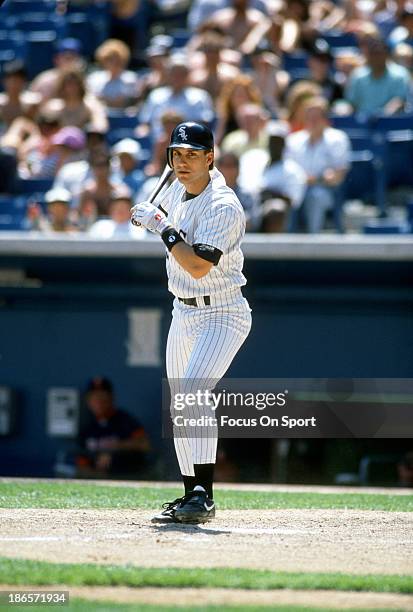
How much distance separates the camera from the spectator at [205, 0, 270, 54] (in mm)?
11328

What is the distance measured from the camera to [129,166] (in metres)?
9.73

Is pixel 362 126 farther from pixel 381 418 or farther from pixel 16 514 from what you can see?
pixel 16 514

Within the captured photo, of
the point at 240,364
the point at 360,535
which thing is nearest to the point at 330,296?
the point at 240,364

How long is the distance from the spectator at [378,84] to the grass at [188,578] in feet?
21.4

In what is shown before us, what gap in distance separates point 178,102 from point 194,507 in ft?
19.3

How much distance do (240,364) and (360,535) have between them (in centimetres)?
423

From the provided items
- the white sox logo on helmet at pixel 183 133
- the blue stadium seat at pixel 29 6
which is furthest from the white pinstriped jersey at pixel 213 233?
the blue stadium seat at pixel 29 6

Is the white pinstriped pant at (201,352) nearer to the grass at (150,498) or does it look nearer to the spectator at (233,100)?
the grass at (150,498)

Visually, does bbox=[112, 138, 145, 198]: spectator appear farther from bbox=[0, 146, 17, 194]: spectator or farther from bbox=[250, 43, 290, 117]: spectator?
bbox=[250, 43, 290, 117]: spectator

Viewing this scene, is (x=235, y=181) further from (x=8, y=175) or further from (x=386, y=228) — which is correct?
(x=8, y=175)

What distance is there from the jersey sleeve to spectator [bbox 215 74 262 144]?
4977mm

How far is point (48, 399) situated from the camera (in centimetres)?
939

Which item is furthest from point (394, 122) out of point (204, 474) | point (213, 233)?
point (204, 474)

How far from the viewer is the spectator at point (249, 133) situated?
31.4ft
